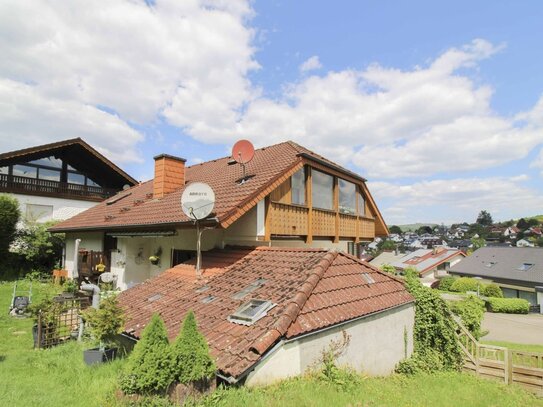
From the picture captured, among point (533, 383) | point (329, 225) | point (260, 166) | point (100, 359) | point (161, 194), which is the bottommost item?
point (533, 383)

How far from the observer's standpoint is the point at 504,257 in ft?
154

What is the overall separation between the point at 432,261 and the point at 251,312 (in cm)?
5800

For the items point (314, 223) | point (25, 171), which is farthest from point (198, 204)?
point (25, 171)

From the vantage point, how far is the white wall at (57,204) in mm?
23641

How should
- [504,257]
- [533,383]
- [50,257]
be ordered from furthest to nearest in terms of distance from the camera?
[504,257] < [50,257] < [533,383]

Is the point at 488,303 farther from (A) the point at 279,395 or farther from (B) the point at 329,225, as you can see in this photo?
(A) the point at 279,395

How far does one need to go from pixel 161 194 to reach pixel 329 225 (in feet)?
24.5

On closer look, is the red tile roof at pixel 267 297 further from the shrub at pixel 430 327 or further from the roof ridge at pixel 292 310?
the shrub at pixel 430 327

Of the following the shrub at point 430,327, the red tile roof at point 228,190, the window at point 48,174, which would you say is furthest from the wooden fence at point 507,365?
the window at point 48,174

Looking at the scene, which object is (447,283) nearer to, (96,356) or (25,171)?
(96,356)

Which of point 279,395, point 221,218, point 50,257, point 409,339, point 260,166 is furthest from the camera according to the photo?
point 50,257

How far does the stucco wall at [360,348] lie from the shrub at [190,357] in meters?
0.78

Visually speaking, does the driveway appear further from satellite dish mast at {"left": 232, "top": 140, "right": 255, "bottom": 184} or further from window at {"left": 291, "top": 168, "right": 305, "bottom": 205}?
satellite dish mast at {"left": 232, "top": 140, "right": 255, "bottom": 184}

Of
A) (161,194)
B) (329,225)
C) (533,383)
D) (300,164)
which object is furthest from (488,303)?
(161,194)
